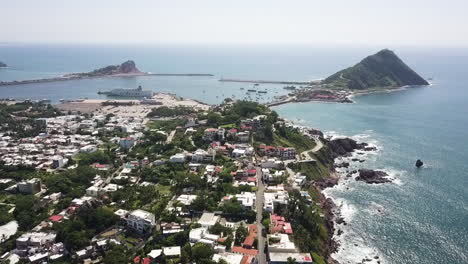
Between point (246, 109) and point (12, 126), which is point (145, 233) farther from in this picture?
point (12, 126)

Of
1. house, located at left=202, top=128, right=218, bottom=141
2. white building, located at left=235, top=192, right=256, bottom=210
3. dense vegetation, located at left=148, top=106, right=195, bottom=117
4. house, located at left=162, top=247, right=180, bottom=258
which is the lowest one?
house, located at left=162, top=247, right=180, bottom=258

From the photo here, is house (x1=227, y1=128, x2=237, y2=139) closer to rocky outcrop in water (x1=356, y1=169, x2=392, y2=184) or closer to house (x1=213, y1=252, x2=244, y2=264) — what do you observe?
rocky outcrop in water (x1=356, y1=169, x2=392, y2=184)

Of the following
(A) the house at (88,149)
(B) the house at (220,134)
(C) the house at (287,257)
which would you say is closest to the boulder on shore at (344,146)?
(B) the house at (220,134)

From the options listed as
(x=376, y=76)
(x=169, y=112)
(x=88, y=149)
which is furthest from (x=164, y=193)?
(x=376, y=76)

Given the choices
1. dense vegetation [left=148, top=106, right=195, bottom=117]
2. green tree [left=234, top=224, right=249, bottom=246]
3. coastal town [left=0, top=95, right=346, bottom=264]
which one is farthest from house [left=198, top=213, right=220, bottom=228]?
dense vegetation [left=148, top=106, right=195, bottom=117]

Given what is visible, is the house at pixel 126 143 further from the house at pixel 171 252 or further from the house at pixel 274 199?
the house at pixel 171 252

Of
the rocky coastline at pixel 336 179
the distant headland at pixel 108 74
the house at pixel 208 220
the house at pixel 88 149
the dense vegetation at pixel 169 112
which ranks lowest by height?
the rocky coastline at pixel 336 179
